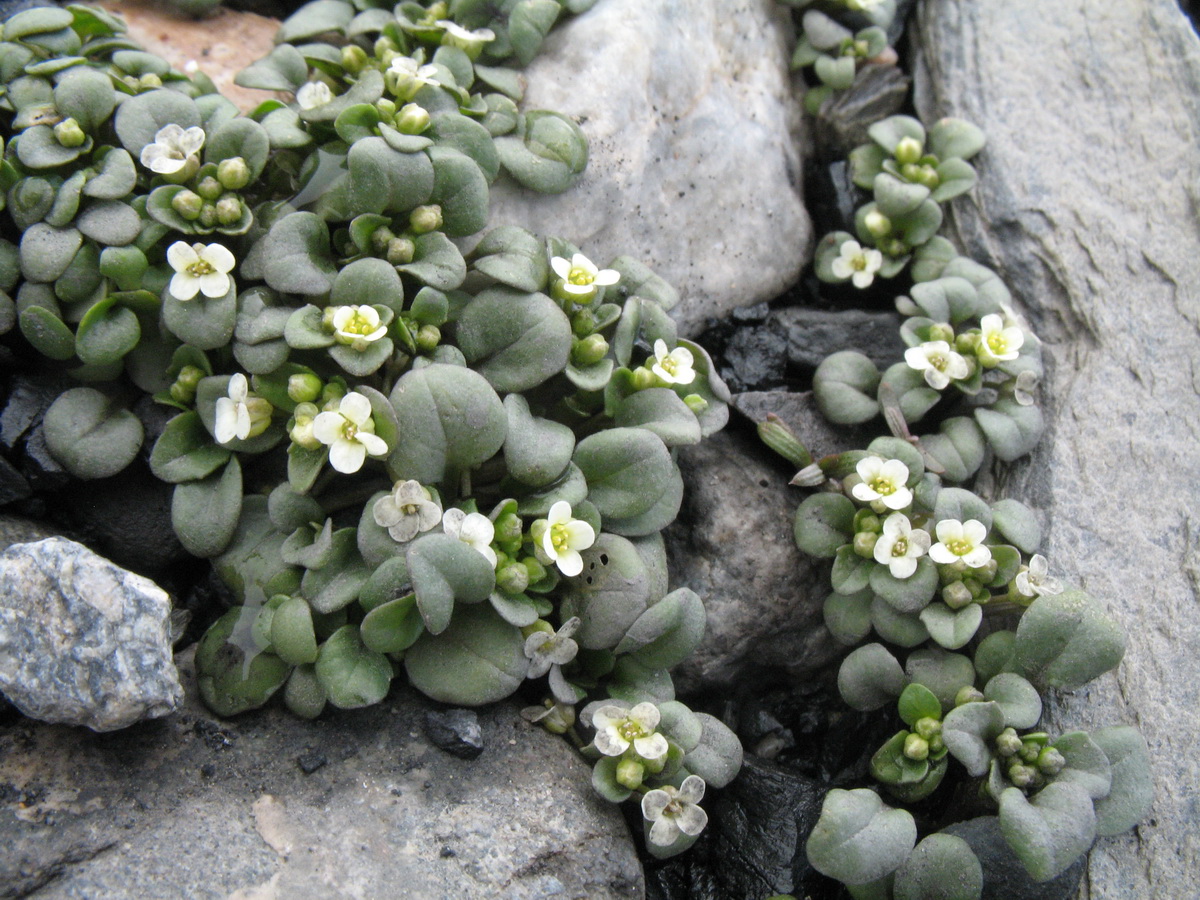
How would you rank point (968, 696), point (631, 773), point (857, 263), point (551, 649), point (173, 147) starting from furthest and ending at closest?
point (857, 263) → point (173, 147) → point (968, 696) → point (551, 649) → point (631, 773)

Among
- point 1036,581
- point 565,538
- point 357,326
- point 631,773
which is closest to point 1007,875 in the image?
point 1036,581

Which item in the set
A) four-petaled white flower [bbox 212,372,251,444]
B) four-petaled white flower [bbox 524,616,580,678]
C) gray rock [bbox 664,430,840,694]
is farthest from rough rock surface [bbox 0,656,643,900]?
four-petaled white flower [bbox 212,372,251,444]

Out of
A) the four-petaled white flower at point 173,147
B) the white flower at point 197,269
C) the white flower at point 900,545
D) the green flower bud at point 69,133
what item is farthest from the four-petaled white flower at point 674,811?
the green flower bud at point 69,133

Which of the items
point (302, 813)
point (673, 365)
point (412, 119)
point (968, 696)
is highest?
point (412, 119)

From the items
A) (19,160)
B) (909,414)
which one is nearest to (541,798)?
(909,414)

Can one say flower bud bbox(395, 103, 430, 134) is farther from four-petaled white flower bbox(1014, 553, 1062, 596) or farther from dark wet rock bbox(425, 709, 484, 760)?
four-petaled white flower bbox(1014, 553, 1062, 596)

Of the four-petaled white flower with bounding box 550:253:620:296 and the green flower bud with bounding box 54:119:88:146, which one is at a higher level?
the green flower bud with bounding box 54:119:88:146

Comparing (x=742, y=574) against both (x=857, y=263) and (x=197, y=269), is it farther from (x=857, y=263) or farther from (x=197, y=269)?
(x=197, y=269)
